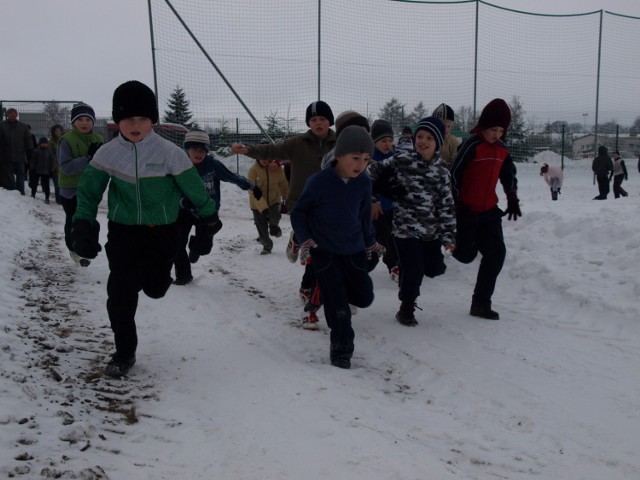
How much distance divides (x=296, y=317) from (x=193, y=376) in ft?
5.93

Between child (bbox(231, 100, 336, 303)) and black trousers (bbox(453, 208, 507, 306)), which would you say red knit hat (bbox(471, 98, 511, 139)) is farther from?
child (bbox(231, 100, 336, 303))

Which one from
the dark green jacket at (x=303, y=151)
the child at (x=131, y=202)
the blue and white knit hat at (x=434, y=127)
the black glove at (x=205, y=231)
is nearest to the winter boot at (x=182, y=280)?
the black glove at (x=205, y=231)

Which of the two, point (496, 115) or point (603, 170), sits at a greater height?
point (496, 115)

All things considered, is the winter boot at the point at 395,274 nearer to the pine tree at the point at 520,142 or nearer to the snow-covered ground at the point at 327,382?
the snow-covered ground at the point at 327,382

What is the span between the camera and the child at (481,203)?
5371 millimetres

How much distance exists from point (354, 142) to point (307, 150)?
5.67ft

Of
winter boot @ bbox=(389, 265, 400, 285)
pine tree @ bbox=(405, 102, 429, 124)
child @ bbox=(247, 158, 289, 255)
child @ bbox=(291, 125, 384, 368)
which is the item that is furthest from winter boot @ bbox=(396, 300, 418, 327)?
pine tree @ bbox=(405, 102, 429, 124)

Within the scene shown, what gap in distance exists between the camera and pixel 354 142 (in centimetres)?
421

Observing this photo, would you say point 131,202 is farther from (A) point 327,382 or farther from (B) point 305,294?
(B) point 305,294

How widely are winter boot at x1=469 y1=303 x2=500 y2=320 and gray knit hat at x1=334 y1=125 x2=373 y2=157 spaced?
212cm

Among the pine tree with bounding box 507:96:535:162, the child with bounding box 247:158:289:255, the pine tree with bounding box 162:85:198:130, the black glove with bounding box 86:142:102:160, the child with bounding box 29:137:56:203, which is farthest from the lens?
the pine tree with bounding box 507:96:535:162

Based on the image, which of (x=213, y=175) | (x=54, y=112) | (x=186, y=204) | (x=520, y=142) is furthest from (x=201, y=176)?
(x=54, y=112)

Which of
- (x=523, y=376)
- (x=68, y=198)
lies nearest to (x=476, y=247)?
(x=523, y=376)

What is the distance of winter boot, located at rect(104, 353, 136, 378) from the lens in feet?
12.0
